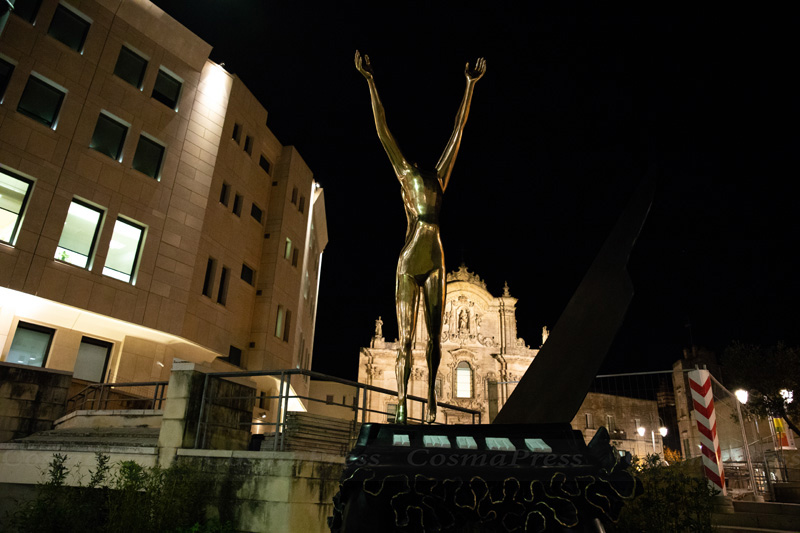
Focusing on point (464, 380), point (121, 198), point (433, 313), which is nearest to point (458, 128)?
point (433, 313)

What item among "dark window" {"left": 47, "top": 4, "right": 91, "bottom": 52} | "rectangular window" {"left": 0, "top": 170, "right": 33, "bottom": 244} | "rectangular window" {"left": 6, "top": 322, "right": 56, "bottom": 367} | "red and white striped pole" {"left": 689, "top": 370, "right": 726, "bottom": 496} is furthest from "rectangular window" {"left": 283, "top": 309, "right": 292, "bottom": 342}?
"red and white striped pole" {"left": 689, "top": 370, "right": 726, "bottom": 496}

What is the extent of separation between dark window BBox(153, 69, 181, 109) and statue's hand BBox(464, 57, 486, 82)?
18.3m

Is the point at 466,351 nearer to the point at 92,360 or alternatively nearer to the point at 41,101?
the point at 92,360

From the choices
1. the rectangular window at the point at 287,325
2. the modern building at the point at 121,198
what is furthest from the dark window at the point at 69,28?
the rectangular window at the point at 287,325

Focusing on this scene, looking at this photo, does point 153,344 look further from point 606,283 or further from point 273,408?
point 606,283

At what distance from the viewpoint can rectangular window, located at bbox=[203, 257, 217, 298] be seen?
21.4 metres

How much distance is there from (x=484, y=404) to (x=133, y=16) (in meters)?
38.3

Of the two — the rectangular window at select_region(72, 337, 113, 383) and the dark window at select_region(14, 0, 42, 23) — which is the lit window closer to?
the rectangular window at select_region(72, 337, 113, 383)

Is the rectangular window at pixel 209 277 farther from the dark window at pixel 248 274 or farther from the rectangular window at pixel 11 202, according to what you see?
the rectangular window at pixel 11 202

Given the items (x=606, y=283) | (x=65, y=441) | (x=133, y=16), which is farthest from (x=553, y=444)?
(x=133, y=16)

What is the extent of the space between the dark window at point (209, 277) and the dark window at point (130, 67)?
7554mm

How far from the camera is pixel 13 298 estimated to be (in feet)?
51.1

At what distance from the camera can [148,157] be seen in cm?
1955

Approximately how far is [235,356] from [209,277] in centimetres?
426
